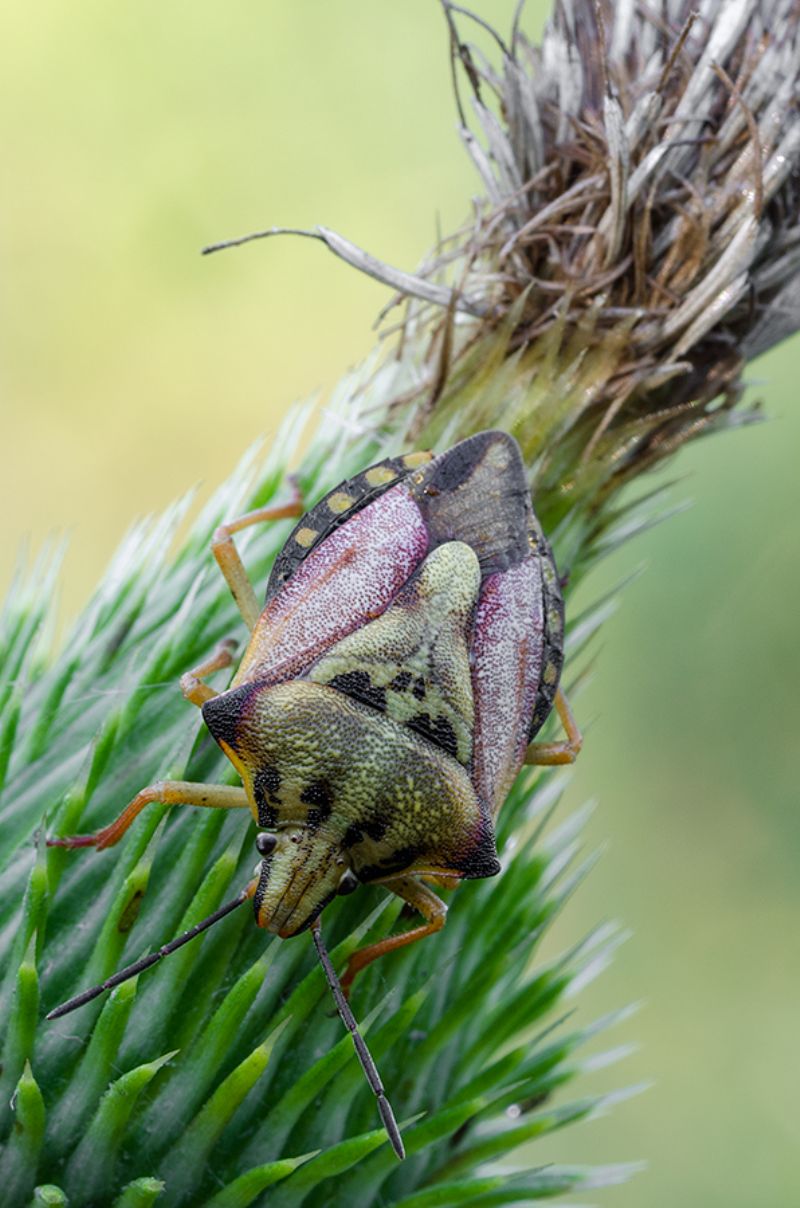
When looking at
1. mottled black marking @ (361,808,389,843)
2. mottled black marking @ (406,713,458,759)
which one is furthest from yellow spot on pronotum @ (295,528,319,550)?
mottled black marking @ (361,808,389,843)

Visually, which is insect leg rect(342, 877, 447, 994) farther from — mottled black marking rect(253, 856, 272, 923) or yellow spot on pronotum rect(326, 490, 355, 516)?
yellow spot on pronotum rect(326, 490, 355, 516)

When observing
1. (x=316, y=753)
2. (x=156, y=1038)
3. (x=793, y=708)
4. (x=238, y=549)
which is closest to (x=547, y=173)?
(x=238, y=549)

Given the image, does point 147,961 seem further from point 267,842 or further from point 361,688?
point 361,688

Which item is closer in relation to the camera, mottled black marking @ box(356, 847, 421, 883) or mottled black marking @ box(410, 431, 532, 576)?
mottled black marking @ box(356, 847, 421, 883)

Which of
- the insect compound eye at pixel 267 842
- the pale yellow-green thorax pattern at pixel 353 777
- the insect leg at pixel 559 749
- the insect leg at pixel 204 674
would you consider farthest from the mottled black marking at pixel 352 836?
the insect leg at pixel 559 749

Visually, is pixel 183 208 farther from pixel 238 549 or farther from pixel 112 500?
pixel 238 549

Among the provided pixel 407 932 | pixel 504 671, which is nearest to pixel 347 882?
pixel 407 932
